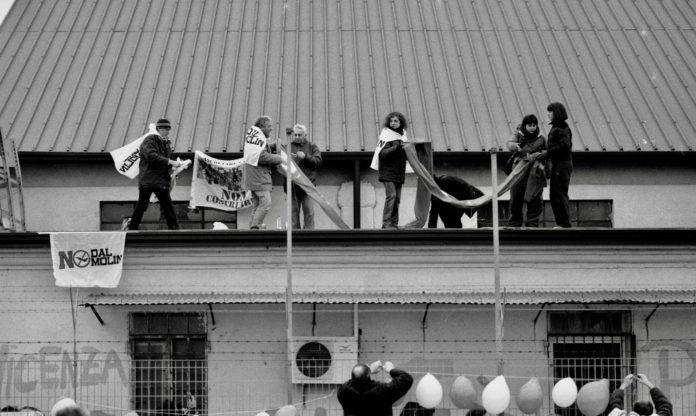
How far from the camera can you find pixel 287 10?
82.4 ft

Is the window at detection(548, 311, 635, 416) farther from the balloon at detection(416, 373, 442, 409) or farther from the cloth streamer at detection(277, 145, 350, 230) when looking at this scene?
the balloon at detection(416, 373, 442, 409)

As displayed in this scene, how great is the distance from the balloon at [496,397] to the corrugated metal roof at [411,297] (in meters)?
3.24

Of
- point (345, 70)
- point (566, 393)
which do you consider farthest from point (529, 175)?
point (345, 70)

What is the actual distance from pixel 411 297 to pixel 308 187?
108 inches

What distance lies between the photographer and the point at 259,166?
18625 millimetres

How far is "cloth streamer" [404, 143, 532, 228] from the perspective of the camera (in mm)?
18359

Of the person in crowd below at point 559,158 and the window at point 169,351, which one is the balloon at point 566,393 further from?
the window at point 169,351

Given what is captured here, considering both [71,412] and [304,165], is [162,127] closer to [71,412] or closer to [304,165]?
[304,165]

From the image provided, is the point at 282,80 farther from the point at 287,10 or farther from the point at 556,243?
the point at 556,243

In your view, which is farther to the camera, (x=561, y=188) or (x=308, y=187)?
(x=308, y=187)

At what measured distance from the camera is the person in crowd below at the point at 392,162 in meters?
18.3

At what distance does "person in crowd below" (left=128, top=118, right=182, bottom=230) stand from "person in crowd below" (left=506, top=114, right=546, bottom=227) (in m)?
5.14

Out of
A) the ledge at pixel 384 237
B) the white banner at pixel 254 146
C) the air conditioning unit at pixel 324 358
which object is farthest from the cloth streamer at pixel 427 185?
the air conditioning unit at pixel 324 358

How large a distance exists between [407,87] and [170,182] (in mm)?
5462
